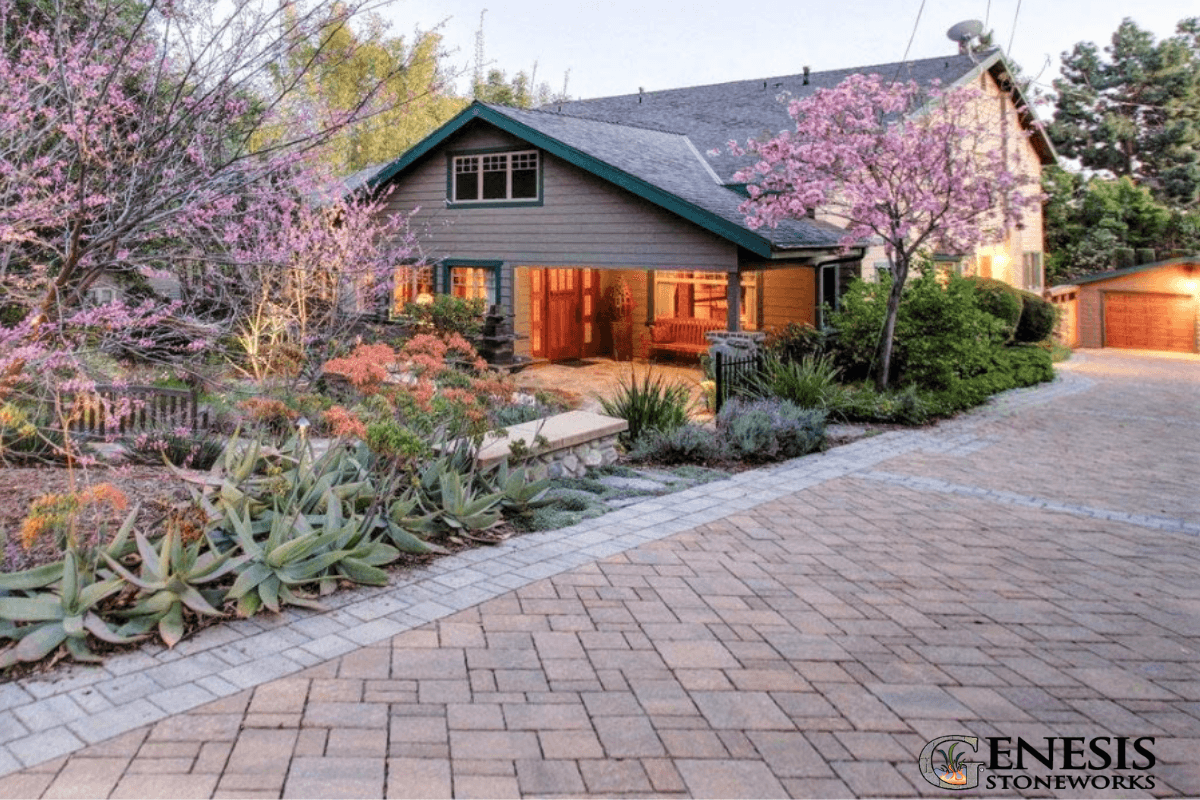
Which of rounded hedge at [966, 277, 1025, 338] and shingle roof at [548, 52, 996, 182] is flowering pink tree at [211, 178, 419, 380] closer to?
shingle roof at [548, 52, 996, 182]

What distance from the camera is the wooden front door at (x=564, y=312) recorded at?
19.4 m

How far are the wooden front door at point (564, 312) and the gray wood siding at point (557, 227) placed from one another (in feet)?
3.93

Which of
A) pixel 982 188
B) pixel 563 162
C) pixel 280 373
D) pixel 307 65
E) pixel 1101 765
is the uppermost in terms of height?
pixel 563 162

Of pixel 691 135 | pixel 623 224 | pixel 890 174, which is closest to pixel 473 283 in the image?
pixel 623 224

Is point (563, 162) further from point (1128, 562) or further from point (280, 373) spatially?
Result: point (1128, 562)

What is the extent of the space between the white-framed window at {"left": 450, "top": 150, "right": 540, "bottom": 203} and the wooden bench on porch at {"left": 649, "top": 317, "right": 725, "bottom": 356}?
4125 millimetres

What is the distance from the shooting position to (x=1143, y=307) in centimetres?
2916

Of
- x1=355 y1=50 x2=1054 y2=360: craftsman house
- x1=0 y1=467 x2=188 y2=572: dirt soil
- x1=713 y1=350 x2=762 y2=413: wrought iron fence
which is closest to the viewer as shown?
x1=0 y1=467 x2=188 y2=572: dirt soil

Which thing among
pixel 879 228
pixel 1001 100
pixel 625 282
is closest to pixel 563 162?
pixel 625 282

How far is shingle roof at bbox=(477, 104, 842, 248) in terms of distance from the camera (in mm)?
15211

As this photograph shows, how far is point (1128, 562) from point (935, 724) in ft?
11.0

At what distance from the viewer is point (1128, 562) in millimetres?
6195

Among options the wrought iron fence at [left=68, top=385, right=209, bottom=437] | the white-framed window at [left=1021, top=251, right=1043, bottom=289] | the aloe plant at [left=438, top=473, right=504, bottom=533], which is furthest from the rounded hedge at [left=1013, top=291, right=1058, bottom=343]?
the wrought iron fence at [left=68, top=385, right=209, bottom=437]

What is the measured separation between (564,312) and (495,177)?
3.37m
